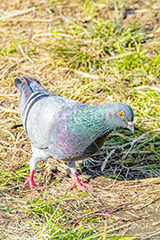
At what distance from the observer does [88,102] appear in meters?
5.87

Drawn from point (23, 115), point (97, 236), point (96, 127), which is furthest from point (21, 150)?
point (97, 236)

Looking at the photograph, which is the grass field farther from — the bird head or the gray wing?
the bird head

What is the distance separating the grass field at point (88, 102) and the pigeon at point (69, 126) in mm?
418

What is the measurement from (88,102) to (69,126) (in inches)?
83.8

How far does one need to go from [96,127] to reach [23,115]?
4.49ft

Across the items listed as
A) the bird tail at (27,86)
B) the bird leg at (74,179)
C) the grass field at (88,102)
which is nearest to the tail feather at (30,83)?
the bird tail at (27,86)

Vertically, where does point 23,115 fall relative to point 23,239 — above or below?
above

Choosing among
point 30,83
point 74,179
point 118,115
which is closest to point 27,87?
point 30,83

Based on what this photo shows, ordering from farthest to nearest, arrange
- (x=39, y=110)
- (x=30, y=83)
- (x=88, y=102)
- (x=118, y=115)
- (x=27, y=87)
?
(x=88, y=102) → (x=30, y=83) → (x=27, y=87) → (x=39, y=110) → (x=118, y=115)

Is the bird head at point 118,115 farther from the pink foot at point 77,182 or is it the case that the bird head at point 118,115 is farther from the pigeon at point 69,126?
the pink foot at point 77,182

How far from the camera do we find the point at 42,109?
169 inches

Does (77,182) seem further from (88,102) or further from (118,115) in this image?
(88,102)

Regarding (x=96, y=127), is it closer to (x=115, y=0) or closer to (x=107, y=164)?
(x=107, y=164)

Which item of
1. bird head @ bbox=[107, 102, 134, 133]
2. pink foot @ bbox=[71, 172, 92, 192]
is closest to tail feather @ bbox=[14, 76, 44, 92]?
pink foot @ bbox=[71, 172, 92, 192]
